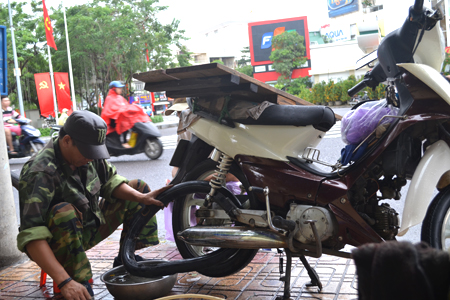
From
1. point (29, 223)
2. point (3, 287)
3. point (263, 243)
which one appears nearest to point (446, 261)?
point (263, 243)

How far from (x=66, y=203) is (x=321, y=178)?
1.48 meters

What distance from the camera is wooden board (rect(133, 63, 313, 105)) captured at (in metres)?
2.46

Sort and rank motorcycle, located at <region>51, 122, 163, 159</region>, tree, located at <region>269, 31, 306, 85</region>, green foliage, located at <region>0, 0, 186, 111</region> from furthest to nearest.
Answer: tree, located at <region>269, 31, 306, 85</region>
green foliage, located at <region>0, 0, 186, 111</region>
motorcycle, located at <region>51, 122, 163, 159</region>

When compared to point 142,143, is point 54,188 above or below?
above

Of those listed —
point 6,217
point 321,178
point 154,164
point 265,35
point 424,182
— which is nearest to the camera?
point 424,182

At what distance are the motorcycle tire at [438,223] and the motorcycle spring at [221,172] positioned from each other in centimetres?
114

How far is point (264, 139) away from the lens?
2682 mm

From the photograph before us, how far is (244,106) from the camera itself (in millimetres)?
2691

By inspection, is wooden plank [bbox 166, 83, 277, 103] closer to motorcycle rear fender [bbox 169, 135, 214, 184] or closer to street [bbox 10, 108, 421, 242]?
motorcycle rear fender [bbox 169, 135, 214, 184]

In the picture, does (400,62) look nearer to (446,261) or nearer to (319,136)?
(319,136)

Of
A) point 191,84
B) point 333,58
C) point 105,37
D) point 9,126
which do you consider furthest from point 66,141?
point 333,58

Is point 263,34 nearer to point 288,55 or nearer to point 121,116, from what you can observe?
point 288,55

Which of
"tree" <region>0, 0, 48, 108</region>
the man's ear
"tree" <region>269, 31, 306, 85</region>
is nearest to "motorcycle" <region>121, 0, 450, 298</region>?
the man's ear

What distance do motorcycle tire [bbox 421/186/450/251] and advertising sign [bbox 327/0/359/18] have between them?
68.1 meters
